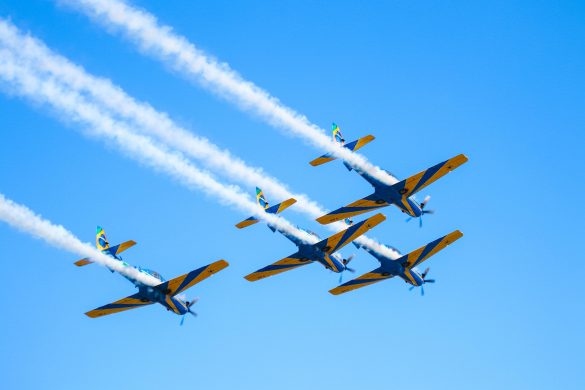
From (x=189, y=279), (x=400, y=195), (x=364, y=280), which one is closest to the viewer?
(x=189, y=279)

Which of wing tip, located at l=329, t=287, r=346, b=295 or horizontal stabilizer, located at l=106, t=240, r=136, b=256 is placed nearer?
horizontal stabilizer, located at l=106, t=240, r=136, b=256

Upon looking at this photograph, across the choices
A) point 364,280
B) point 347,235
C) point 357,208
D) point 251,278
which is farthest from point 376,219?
point 251,278

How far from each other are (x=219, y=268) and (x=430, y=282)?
11066mm

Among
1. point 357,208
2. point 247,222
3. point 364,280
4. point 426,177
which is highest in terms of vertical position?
point 426,177

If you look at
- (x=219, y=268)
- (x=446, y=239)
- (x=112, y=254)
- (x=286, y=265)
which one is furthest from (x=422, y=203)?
(x=112, y=254)

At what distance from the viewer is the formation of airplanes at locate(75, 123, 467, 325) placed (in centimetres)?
5328

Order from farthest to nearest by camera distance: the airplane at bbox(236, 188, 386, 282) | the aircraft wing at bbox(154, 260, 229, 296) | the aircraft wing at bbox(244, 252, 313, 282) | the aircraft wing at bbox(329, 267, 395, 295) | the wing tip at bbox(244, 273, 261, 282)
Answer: the aircraft wing at bbox(329, 267, 395, 295)
the wing tip at bbox(244, 273, 261, 282)
the aircraft wing at bbox(244, 252, 313, 282)
the airplane at bbox(236, 188, 386, 282)
the aircraft wing at bbox(154, 260, 229, 296)

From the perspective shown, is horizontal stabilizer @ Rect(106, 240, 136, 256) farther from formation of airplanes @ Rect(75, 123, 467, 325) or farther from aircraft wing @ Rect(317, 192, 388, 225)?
aircraft wing @ Rect(317, 192, 388, 225)

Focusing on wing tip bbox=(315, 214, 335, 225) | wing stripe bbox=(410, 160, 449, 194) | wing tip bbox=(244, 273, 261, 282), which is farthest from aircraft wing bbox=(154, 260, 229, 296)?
wing stripe bbox=(410, 160, 449, 194)

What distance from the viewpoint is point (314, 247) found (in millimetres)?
55656

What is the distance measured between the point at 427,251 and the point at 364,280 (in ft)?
11.4

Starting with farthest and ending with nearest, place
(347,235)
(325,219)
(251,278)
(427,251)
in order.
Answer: (251,278), (427,251), (325,219), (347,235)

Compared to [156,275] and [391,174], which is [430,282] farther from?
[156,275]

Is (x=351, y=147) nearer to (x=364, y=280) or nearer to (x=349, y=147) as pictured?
(x=349, y=147)
